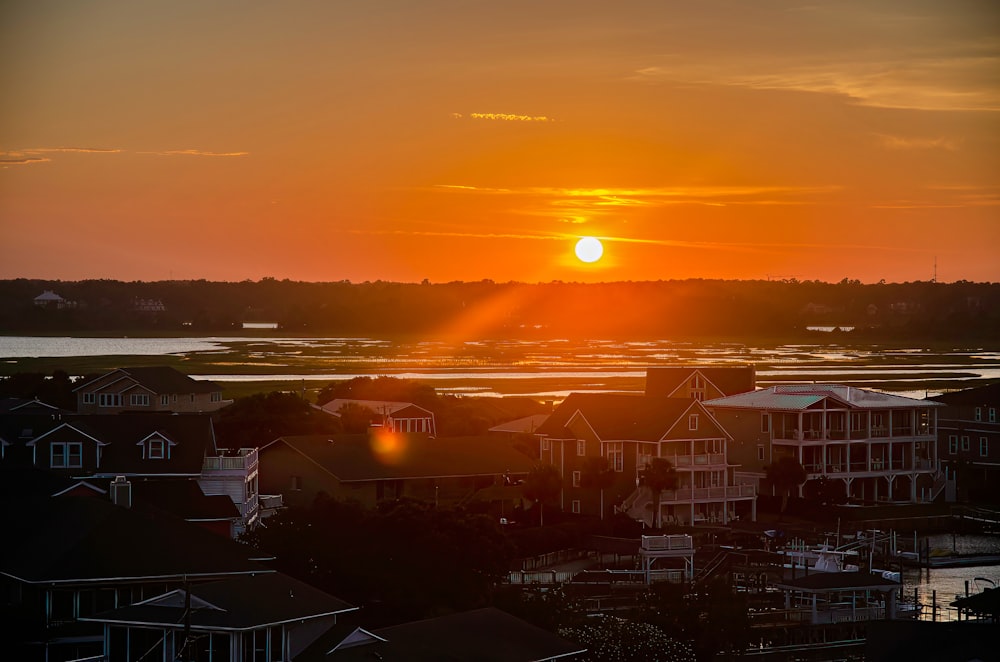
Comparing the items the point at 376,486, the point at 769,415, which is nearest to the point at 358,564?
the point at 376,486

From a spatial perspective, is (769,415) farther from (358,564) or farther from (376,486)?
(358,564)

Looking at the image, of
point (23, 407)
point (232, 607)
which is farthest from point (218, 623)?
point (23, 407)

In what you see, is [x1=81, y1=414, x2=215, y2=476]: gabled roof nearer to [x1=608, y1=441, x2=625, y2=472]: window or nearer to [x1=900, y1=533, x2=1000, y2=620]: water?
[x1=608, y1=441, x2=625, y2=472]: window

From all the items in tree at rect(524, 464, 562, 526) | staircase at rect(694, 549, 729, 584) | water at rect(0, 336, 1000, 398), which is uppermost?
water at rect(0, 336, 1000, 398)

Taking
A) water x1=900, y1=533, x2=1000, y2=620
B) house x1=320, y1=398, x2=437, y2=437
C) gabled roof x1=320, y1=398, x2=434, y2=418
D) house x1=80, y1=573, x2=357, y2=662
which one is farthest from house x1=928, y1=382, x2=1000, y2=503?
house x1=80, y1=573, x2=357, y2=662

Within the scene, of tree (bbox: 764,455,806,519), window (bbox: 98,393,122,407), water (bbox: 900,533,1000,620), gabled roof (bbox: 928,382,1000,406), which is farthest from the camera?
window (bbox: 98,393,122,407)

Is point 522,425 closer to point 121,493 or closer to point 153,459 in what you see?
point 153,459
